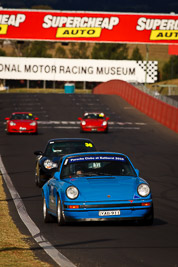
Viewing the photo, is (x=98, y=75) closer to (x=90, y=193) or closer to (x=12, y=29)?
(x=12, y=29)

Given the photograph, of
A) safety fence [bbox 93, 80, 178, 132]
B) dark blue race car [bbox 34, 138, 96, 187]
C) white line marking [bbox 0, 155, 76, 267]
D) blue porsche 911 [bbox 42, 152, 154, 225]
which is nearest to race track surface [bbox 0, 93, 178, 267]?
white line marking [bbox 0, 155, 76, 267]

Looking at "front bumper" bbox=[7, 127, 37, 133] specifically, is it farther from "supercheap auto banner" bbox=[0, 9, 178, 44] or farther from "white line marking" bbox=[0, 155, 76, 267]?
"supercheap auto banner" bbox=[0, 9, 178, 44]

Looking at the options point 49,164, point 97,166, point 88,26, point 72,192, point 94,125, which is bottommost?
point 94,125

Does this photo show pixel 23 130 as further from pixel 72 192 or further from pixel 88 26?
pixel 88 26

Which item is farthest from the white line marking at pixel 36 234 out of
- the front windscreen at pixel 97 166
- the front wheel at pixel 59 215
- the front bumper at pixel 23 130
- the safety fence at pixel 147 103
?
the safety fence at pixel 147 103

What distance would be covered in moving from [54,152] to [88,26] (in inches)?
2668

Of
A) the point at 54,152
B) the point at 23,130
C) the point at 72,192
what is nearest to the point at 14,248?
the point at 72,192

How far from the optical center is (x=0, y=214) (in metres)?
13.3

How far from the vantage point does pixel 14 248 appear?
376 inches

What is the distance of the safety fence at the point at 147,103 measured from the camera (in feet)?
146

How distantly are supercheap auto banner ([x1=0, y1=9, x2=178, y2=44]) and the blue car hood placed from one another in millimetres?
74382

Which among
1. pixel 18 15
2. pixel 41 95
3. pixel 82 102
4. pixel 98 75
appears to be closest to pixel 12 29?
pixel 18 15

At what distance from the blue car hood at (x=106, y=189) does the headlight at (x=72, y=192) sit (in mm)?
79

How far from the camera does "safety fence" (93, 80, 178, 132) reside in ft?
146
